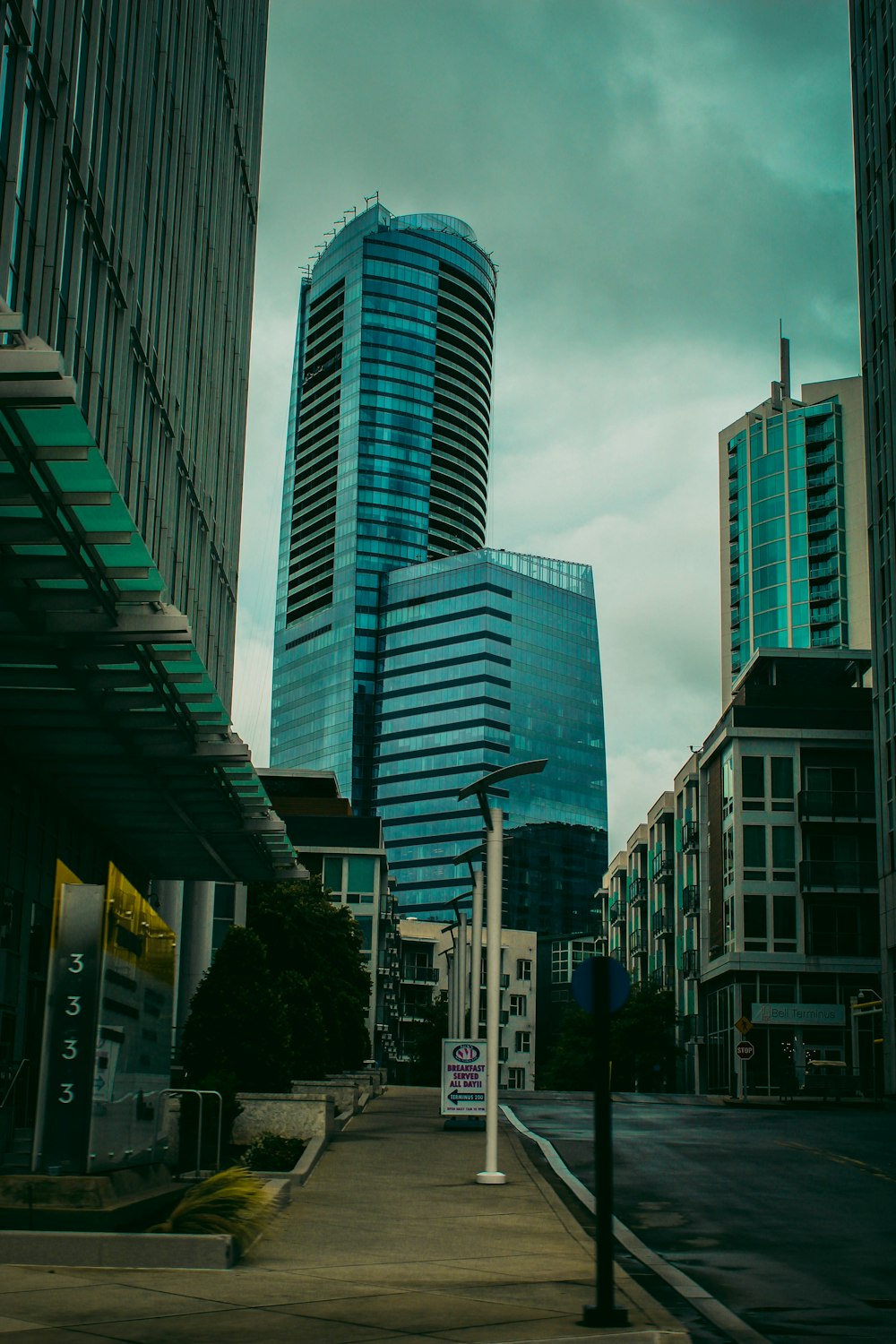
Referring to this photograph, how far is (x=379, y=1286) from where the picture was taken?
38.6 ft

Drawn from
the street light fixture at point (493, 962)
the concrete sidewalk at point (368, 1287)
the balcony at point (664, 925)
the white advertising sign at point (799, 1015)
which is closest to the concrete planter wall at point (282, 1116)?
the street light fixture at point (493, 962)

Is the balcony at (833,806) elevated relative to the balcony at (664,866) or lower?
elevated

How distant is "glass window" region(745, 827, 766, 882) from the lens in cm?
7969

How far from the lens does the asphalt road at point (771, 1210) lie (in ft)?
39.5

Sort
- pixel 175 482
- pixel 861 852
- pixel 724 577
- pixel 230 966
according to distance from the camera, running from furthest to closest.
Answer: pixel 724 577
pixel 861 852
pixel 175 482
pixel 230 966

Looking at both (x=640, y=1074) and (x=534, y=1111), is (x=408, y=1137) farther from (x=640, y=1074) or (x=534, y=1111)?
(x=640, y=1074)

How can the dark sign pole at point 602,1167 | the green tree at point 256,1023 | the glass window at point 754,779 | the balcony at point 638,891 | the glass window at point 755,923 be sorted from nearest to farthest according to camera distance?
the dark sign pole at point 602,1167
the green tree at point 256,1023
the glass window at point 755,923
the glass window at point 754,779
the balcony at point 638,891

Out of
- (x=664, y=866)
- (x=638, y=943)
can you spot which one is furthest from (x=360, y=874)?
(x=638, y=943)

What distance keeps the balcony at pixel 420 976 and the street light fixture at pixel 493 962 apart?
114 metres

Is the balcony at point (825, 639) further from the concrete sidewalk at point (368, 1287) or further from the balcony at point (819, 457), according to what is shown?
the concrete sidewalk at point (368, 1287)

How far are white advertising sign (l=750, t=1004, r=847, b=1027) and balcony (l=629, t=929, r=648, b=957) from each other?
31911 mm

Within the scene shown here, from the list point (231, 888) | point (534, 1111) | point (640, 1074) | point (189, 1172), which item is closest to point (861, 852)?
point (640, 1074)

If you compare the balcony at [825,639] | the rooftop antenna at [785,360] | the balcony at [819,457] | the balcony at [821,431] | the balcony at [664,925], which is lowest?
the balcony at [664,925]

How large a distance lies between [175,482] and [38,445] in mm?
25541
